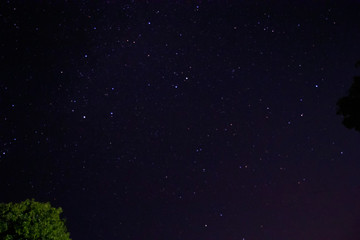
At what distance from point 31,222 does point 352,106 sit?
28.6 ft

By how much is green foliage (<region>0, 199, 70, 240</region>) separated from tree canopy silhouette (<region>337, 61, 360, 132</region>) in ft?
26.9

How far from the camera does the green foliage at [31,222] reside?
838 cm

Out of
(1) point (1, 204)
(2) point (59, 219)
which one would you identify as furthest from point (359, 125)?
(1) point (1, 204)

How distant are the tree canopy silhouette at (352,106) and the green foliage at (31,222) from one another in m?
8.20

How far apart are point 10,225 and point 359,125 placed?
903 cm

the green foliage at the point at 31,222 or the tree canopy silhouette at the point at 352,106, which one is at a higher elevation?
the tree canopy silhouette at the point at 352,106

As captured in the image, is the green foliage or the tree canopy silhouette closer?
the tree canopy silhouette

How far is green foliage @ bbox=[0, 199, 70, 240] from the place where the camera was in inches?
330

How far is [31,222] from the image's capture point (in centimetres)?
876

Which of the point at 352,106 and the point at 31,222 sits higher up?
the point at 352,106

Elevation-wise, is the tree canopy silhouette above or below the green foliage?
above

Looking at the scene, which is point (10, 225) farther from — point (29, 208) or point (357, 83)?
point (357, 83)

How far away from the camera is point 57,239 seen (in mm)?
9172

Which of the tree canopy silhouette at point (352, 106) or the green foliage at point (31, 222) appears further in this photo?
the green foliage at point (31, 222)
